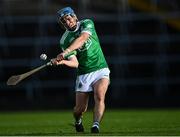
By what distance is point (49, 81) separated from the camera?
81.4 feet

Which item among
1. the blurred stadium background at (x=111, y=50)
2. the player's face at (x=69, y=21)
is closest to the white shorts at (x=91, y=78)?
the player's face at (x=69, y=21)

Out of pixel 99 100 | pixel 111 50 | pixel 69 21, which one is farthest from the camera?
pixel 111 50

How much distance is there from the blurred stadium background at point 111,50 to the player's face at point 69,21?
1120cm

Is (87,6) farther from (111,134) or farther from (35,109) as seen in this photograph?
(111,134)

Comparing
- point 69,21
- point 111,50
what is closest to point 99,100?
point 69,21

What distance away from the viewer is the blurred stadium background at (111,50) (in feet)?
80.7

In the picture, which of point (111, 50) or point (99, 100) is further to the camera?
point (111, 50)

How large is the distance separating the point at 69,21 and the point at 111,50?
12546mm

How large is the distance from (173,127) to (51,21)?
1234cm

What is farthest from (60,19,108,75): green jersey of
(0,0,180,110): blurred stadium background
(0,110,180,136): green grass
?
(0,0,180,110): blurred stadium background

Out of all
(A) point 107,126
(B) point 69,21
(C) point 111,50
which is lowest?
(C) point 111,50

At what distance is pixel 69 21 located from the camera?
12.9 meters

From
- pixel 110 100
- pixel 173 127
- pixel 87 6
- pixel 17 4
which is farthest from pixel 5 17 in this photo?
pixel 173 127

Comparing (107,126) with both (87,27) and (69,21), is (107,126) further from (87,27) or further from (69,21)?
(69,21)
